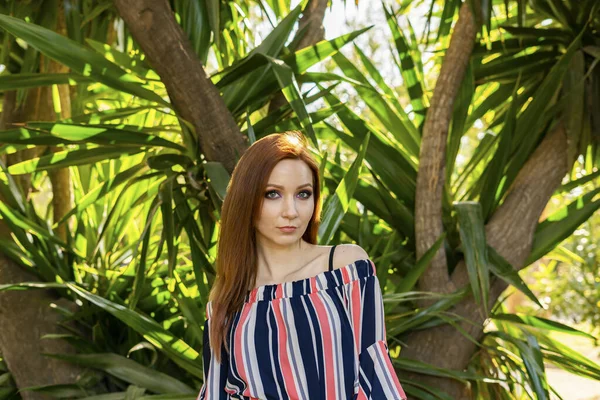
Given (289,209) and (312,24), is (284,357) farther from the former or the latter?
(312,24)

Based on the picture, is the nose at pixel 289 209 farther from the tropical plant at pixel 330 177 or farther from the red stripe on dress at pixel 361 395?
the tropical plant at pixel 330 177

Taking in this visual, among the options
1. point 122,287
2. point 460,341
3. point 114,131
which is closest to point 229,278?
point 114,131

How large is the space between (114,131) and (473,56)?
1.08 meters

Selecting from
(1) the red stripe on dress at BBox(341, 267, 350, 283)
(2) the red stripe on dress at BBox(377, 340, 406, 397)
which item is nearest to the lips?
(1) the red stripe on dress at BBox(341, 267, 350, 283)

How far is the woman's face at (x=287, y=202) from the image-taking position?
1.54 meters

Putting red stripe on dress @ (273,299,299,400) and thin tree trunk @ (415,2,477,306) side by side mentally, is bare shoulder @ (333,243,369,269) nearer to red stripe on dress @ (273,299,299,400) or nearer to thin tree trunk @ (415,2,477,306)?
red stripe on dress @ (273,299,299,400)

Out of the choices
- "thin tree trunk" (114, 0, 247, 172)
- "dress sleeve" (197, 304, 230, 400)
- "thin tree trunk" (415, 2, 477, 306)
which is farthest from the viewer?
"thin tree trunk" (415, 2, 477, 306)

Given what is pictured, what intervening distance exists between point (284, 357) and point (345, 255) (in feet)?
0.67

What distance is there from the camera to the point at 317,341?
155cm

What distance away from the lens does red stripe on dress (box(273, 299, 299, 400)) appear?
5.08 ft

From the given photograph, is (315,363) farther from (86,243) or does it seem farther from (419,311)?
(86,243)

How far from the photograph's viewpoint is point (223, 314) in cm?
161

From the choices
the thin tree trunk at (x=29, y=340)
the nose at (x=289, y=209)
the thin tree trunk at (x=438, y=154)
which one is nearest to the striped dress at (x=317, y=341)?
the nose at (x=289, y=209)

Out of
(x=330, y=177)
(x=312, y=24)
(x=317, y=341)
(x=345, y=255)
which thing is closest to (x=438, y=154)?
(x=330, y=177)
